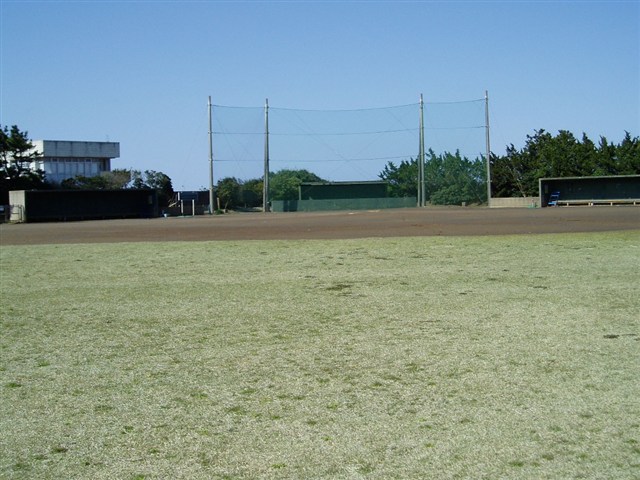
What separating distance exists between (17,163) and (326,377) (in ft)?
208

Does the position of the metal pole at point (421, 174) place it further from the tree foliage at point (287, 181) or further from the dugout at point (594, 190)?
the dugout at point (594, 190)

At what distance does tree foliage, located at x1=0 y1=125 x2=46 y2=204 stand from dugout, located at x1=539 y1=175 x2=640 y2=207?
37674 millimetres

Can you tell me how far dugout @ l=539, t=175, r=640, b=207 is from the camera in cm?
4859

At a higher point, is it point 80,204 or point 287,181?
point 287,181

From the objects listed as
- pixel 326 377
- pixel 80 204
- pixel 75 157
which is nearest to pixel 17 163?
pixel 80 204

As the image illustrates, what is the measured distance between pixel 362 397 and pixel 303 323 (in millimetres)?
2829

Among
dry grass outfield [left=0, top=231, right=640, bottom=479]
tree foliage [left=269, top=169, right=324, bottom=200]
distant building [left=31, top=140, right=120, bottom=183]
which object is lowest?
dry grass outfield [left=0, top=231, right=640, bottom=479]

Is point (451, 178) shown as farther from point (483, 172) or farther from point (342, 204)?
point (342, 204)

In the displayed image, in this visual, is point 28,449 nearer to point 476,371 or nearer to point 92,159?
point 476,371

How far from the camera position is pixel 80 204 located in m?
51.1

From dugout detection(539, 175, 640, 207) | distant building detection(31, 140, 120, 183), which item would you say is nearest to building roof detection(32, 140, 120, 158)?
distant building detection(31, 140, 120, 183)

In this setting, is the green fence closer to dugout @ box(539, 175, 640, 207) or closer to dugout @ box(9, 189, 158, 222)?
dugout @ box(9, 189, 158, 222)

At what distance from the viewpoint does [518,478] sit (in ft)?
12.8

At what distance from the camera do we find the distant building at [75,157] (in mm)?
99625
